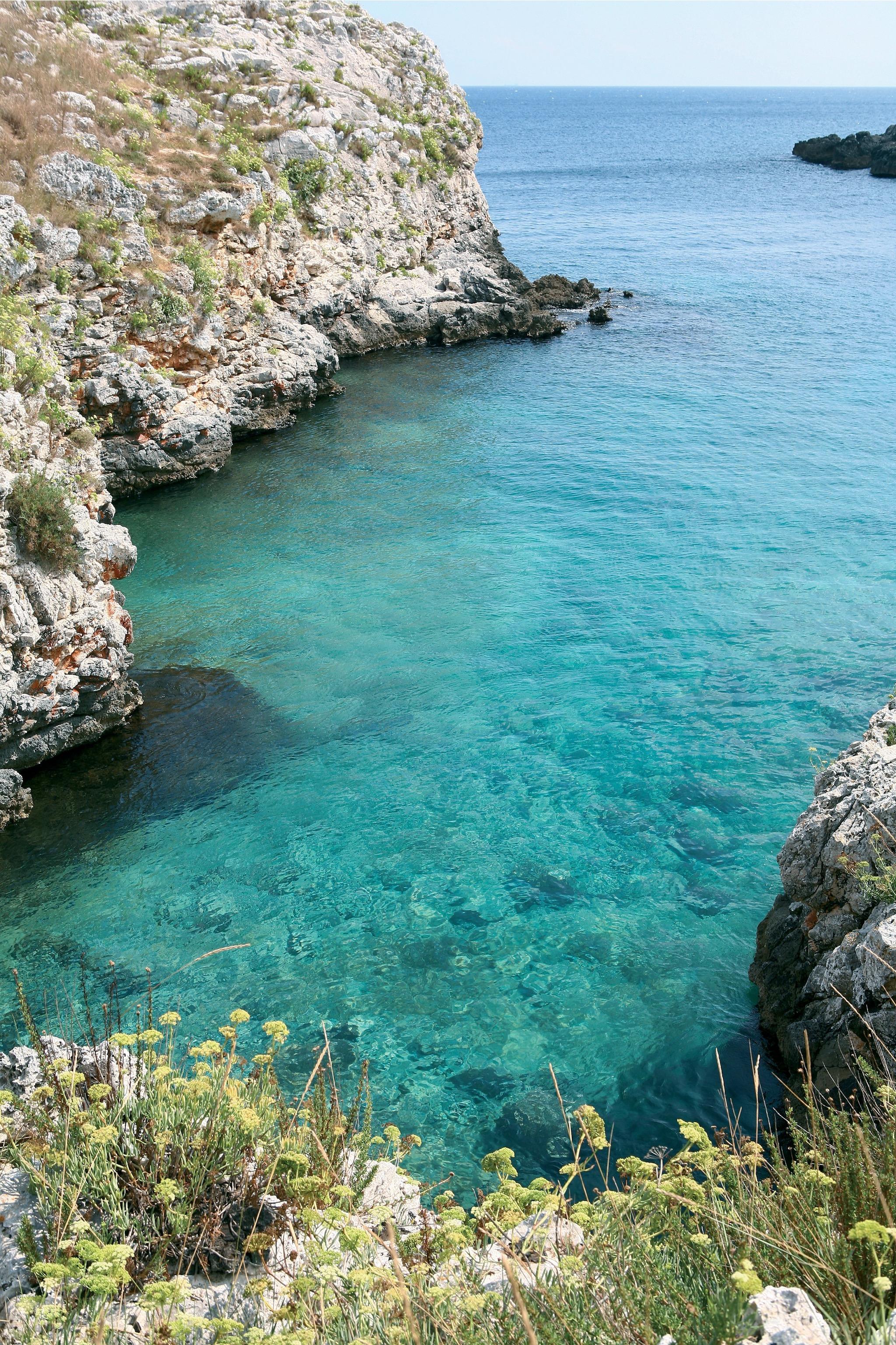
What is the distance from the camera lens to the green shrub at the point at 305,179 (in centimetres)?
3130

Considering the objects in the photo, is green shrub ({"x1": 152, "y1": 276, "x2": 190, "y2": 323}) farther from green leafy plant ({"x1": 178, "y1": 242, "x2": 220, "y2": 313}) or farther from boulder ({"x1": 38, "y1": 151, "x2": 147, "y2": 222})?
boulder ({"x1": 38, "y1": 151, "x2": 147, "y2": 222})

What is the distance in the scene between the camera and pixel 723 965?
1087 centimetres

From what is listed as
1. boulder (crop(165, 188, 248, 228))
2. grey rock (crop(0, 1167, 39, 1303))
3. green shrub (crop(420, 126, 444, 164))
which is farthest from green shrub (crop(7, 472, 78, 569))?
green shrub (crop(420, 126, 444, 164))

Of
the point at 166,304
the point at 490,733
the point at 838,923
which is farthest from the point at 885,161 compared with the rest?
the point at 838,923

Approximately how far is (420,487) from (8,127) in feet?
42.0

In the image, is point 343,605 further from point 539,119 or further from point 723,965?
point 539,119

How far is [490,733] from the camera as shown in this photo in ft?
49.7

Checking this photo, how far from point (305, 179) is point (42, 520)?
901 inches

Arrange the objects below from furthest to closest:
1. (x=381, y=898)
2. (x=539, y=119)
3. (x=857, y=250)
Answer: (x=539, y=119) → (x=857, y=250) → (x=381, y=898)

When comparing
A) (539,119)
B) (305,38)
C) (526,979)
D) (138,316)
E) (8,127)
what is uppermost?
→ (539,119)

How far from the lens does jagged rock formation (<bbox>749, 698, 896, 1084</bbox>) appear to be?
7.64 metres

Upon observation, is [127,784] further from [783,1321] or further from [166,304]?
[166,304]

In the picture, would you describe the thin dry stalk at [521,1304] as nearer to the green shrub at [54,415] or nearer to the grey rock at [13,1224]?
the grey rock at [13,1224]

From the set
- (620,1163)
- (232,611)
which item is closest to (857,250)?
(232,611)
